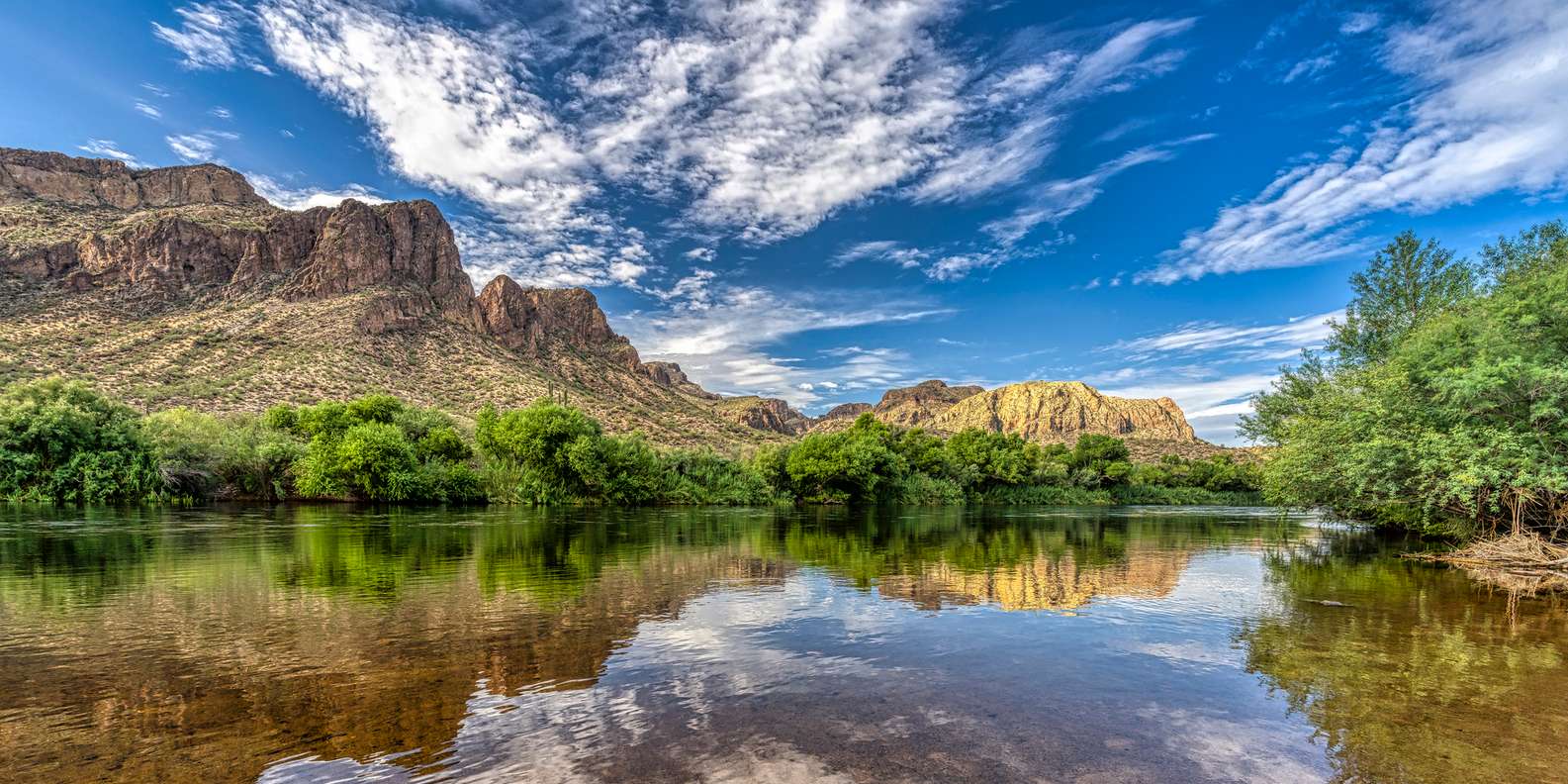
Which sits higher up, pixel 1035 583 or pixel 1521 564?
pixel 1521 564

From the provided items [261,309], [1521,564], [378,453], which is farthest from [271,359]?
[1521,564]

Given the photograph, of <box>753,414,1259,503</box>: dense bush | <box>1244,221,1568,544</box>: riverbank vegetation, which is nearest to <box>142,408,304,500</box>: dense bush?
<box>753,414,1259,503</box>: dense bush

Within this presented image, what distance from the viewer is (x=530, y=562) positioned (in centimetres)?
1894

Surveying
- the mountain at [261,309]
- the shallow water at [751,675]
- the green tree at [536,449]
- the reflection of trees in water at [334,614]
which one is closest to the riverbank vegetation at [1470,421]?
the shallow water at [751,675]

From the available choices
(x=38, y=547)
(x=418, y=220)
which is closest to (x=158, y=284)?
(x=418, y=220)

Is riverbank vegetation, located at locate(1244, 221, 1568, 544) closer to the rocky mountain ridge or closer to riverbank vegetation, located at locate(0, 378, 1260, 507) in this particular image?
riverbank vegetation, located at locate(0, 378, 1260, 507)

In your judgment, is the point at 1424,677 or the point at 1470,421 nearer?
the point at 1424,677

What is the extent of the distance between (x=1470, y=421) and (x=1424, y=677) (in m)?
15.1

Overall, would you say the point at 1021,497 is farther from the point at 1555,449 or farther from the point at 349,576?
the point at 349,576

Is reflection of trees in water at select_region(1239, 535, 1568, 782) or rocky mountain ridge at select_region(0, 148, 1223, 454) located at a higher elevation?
rocky mountain ridge at select_region(0, 148, 1223, 454)

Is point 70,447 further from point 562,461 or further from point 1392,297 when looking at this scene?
point 1392,297

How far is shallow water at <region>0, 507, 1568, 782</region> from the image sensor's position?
574 cm

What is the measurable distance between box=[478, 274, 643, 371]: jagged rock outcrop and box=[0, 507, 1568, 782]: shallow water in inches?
4577

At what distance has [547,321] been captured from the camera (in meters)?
151
